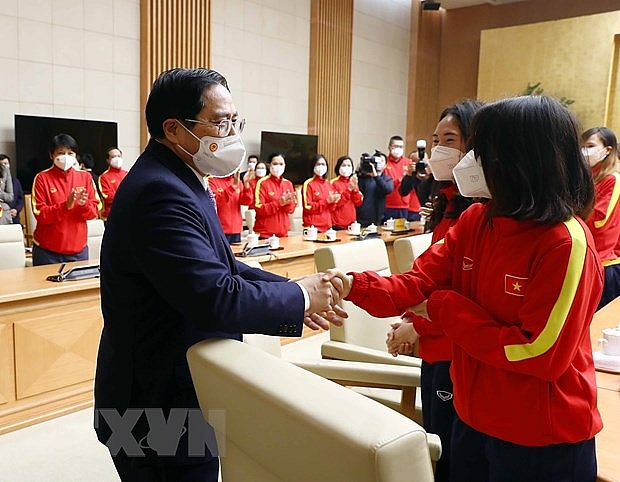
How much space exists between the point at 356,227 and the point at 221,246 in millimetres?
4477

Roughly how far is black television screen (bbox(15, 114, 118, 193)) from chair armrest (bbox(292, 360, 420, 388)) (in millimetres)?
5401

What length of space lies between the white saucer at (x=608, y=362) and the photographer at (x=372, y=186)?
236 inches

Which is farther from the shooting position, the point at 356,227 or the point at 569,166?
the point at 356,227

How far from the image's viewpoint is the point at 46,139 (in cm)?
656

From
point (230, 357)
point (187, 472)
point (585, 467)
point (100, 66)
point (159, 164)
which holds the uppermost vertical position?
point (100, 66)

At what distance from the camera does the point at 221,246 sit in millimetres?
1495

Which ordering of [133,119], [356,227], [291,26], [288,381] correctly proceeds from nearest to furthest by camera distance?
[288,381], [356,227], [133,119], [291,26]

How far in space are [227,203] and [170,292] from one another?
490 cm

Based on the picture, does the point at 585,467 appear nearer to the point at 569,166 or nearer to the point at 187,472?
the point at 569,166

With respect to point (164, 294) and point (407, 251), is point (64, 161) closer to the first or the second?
point (407, 251)

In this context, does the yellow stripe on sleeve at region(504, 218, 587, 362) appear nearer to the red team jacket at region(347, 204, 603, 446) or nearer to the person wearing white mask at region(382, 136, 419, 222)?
the red team jacket at region(347, 204, 603, 446)

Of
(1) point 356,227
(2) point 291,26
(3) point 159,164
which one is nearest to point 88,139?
(1) point 356,227

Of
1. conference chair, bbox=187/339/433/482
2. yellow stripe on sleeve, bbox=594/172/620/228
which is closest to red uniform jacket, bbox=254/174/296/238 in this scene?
yellow stripe on sleeve, bbox=594/172/620/228

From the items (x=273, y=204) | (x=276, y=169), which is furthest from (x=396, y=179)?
(x=273, y=204)
